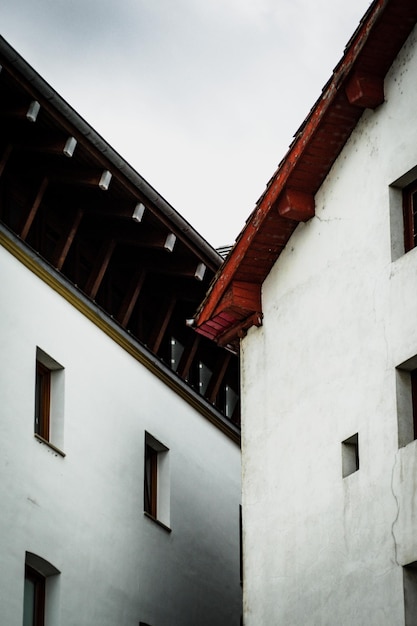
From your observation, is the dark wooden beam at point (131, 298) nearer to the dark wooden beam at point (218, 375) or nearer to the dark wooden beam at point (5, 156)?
the dark wooden beam at point (218, 375)

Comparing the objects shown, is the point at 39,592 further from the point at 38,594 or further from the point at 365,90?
the point at 365,90

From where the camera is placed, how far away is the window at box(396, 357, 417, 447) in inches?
974

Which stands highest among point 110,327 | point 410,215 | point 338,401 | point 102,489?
point 110,327

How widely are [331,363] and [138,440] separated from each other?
21.8 ft

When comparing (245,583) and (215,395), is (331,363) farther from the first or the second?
(215,395)

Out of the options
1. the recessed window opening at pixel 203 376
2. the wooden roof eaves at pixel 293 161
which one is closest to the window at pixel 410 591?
the wooden roof eaves at pixel 293 161

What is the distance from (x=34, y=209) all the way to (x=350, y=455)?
7.52m

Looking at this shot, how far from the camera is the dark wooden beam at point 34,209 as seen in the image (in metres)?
29.7

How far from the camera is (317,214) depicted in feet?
93.7

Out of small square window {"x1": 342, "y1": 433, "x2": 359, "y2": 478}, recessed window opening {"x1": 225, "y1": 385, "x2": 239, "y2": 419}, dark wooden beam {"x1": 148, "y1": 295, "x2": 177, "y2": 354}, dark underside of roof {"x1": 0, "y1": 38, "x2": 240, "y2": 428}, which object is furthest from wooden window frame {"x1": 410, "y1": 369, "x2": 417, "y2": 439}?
recessed window opening {"x1": 225, "y1": 385, "x2": 239, "y2": 419}

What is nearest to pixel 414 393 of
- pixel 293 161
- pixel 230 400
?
pixel 293 161

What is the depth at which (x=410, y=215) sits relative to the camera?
86.3ft

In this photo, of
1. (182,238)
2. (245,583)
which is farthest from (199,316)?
(245,583)

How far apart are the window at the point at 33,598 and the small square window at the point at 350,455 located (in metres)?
5.81
